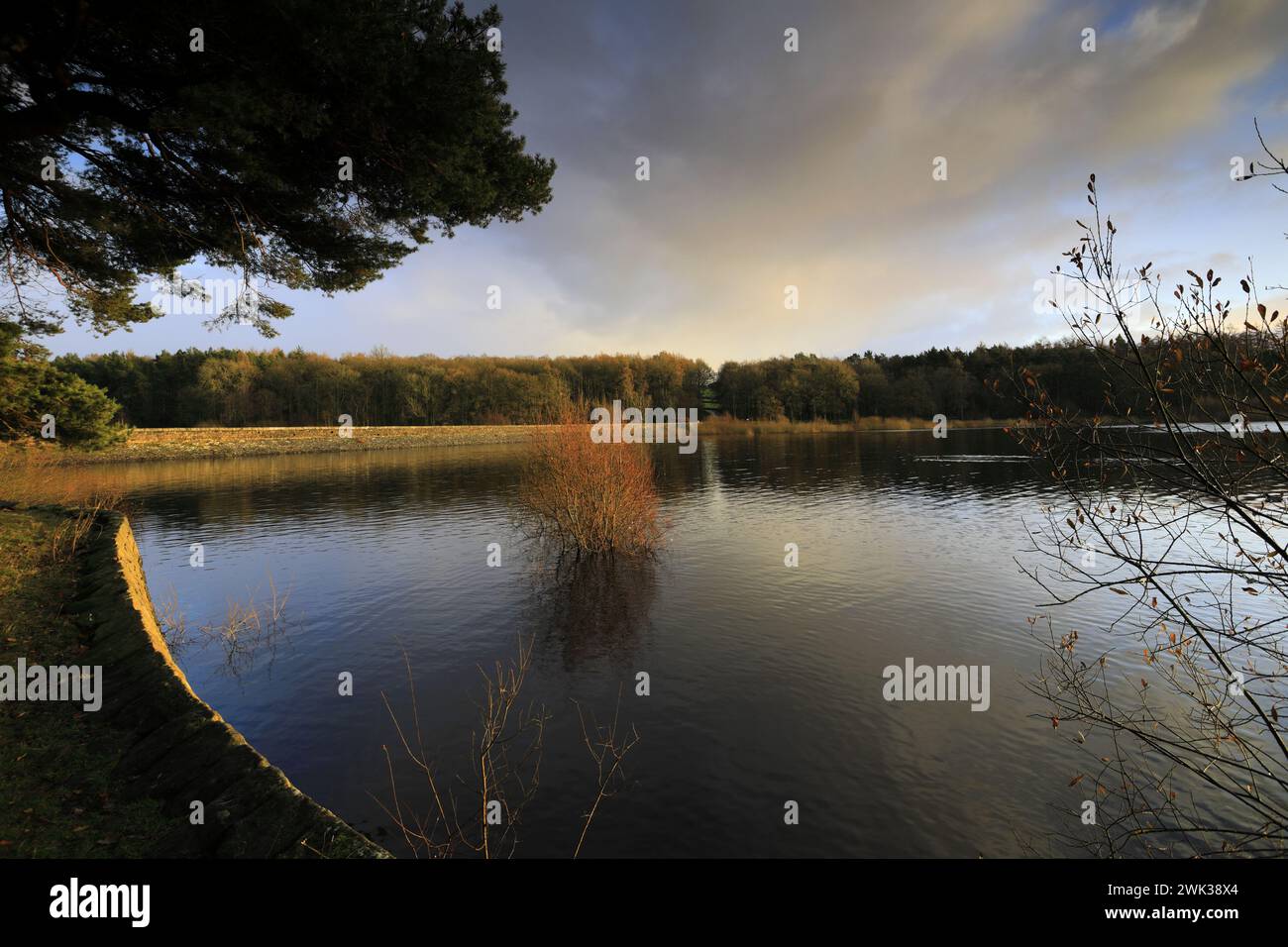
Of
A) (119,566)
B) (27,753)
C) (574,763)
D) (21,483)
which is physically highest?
(21,483)

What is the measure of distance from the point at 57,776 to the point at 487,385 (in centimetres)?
11366

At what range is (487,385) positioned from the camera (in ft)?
377

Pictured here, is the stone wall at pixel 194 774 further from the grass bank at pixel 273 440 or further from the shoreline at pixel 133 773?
the grass bank at pixel 273 440

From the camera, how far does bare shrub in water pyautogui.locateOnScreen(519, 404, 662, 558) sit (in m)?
19.5

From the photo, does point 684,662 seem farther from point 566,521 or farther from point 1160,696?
point 566,521

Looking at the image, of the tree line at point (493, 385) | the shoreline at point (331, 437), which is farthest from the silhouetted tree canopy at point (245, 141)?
the tree line at point (493, 385)

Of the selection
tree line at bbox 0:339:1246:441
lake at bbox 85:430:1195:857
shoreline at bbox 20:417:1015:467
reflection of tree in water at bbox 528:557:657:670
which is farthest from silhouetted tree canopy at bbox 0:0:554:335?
tree line at bbox 0:339:1246:441

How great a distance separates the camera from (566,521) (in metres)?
20.7

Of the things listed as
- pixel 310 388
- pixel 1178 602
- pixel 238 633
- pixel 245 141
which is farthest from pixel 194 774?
pixel 310 388

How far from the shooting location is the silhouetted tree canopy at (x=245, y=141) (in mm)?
7395

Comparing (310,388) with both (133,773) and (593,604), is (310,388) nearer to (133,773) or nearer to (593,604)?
(593,604)
